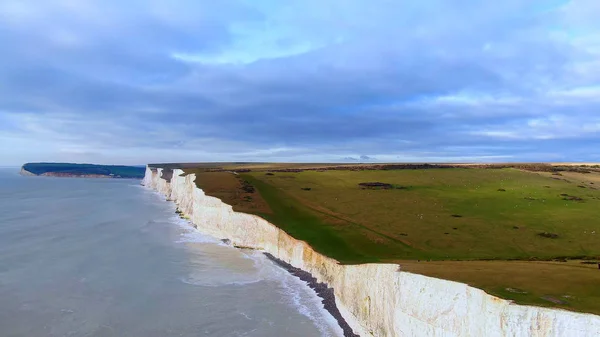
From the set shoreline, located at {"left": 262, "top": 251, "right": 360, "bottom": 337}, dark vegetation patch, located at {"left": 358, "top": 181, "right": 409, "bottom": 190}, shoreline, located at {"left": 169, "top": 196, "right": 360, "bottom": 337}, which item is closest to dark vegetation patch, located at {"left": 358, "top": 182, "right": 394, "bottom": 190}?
dark vegetation patch, located at {"left": 358, "top": 181, "right": 409, "bottom": 190}

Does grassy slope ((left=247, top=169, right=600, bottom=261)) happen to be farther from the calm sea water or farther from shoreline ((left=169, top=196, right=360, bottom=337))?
the calm sea water

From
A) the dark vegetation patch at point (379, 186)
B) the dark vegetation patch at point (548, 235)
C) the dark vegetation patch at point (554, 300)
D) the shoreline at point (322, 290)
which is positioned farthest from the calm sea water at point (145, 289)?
the dark vegetation patch at point (379, 186)

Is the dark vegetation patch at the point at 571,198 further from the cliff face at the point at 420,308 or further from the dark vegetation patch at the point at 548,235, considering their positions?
the cliff face at the point at 420,308

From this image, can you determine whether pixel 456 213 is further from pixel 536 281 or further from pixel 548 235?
pixel 536 281

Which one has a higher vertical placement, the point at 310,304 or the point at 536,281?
the point at 536,281

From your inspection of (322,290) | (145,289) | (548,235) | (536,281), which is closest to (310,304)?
(322,290)

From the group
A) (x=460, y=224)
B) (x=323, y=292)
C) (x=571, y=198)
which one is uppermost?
(x=571, y=198)
